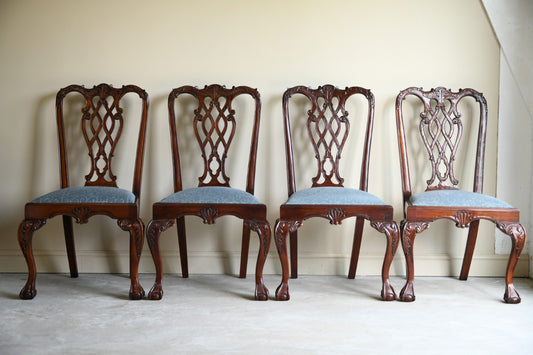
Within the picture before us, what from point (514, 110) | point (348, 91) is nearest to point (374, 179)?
point (348, 91)

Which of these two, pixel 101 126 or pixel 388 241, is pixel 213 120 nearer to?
pixel 101 126

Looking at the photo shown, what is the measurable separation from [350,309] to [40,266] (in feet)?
6.89

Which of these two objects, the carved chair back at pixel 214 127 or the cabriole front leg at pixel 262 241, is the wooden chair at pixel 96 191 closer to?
the carved chair back at pixel 214 127

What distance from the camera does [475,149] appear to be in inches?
128

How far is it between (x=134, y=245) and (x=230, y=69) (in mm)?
1372

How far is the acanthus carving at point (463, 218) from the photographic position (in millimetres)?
2584

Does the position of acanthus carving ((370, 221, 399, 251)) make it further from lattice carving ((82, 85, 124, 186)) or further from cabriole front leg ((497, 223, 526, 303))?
lattice carving ((82, 85, 124, 186))

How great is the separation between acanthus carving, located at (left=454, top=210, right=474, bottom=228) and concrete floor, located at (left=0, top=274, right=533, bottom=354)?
422 mm

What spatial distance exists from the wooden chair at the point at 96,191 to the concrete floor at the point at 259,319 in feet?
0.89

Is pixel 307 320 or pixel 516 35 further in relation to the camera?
pixel 516 35

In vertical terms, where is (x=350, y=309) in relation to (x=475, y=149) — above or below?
below

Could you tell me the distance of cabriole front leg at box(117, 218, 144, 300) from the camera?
2553 millimetres

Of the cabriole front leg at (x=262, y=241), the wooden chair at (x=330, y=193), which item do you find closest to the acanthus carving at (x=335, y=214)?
the wooden chair at (x=330, y=193)

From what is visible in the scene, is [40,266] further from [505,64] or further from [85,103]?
[505,64]
